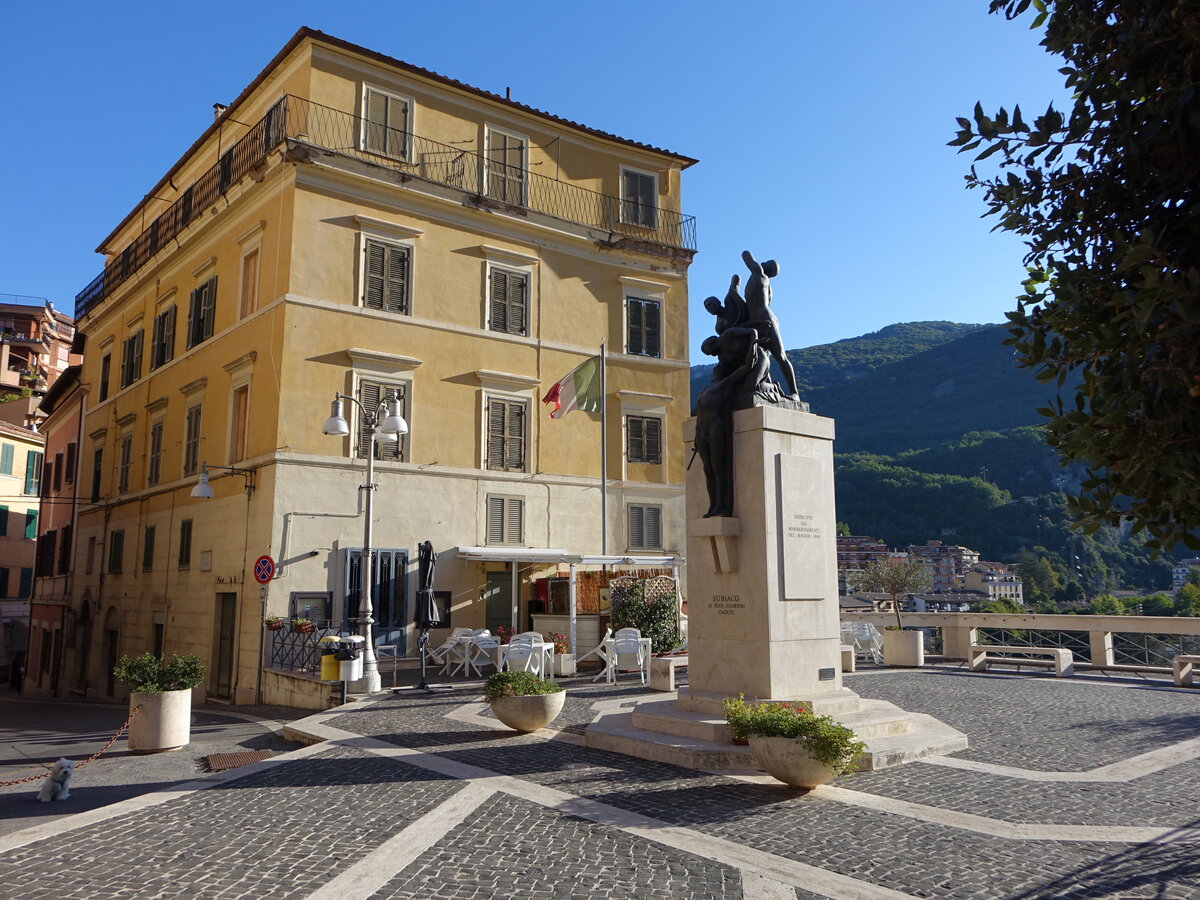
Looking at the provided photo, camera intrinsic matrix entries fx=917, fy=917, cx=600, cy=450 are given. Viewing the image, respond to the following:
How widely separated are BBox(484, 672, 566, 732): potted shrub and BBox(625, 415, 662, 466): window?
1468 centimetres

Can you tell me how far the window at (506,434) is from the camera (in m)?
23.2

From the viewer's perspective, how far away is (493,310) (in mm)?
23781

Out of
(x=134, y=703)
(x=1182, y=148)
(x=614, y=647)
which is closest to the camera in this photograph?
(x=1182, y=148)

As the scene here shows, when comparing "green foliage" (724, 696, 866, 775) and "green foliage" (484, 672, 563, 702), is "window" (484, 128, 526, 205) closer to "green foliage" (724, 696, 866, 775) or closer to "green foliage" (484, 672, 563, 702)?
"green foliage" (484, 672, 563, 702)

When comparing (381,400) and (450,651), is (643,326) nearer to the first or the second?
(381,400)

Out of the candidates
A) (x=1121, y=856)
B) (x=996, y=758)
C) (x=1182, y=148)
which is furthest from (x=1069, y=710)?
(x=1182, y=148)

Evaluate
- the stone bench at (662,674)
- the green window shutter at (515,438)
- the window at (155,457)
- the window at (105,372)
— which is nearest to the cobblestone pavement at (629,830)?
the stone bench at (662,674)

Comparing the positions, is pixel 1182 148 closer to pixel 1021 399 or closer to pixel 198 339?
pixel 198 339

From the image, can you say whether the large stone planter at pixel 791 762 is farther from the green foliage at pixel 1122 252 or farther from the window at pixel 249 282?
the window at pixel 249 282

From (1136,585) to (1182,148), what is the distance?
99.3 m

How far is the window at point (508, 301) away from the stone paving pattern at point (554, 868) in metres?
18.0

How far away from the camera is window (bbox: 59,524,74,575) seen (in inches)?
1321

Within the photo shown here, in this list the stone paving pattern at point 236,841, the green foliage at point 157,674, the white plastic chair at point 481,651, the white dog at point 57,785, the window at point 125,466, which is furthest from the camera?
the window at point 125,466

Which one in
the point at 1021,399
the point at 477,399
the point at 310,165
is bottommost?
the point at 477,399
